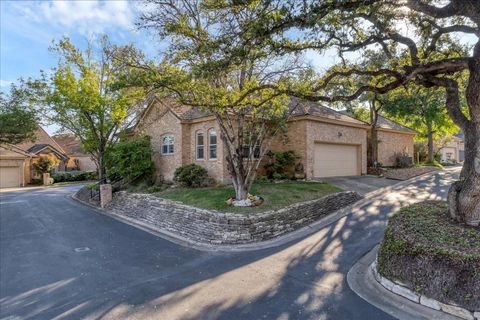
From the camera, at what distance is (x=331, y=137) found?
54.5 ft

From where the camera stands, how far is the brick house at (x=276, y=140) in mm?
15242

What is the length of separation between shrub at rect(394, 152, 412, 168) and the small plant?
3353 cm

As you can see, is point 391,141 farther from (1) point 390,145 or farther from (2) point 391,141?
(1) point 390,145

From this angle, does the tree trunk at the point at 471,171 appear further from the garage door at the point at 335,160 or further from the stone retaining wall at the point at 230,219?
the garage door at the point at 335,160

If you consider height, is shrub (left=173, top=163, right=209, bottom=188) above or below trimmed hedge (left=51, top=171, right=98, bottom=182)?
above

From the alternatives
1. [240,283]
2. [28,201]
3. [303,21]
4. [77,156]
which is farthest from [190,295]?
[77,156]

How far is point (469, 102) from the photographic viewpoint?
20.9 ft

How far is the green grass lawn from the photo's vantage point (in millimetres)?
10214

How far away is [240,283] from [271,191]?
652 cm

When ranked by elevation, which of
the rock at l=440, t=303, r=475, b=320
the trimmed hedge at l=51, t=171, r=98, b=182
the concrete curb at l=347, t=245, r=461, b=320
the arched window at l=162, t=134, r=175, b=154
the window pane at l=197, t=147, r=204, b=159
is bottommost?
the concrete curb at l=347, t=245, r=461, b=320

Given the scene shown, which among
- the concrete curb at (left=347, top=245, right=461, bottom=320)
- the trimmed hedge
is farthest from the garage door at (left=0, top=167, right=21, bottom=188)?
the concrete curb at (left=347, top=245, right=461, bottom=320)

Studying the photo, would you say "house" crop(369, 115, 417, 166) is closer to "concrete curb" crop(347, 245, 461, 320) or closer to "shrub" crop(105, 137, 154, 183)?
"shrub" crop(105, 137, 154, 183)

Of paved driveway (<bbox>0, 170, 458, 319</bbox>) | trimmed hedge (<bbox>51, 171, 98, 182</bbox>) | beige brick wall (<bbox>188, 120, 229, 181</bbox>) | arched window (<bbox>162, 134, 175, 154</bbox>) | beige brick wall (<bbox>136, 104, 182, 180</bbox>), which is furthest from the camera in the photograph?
trimmed hedge (<bbox>51, 171, 98, 182</bbox>)

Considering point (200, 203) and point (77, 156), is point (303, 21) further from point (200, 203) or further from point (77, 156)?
point (77, 156)
